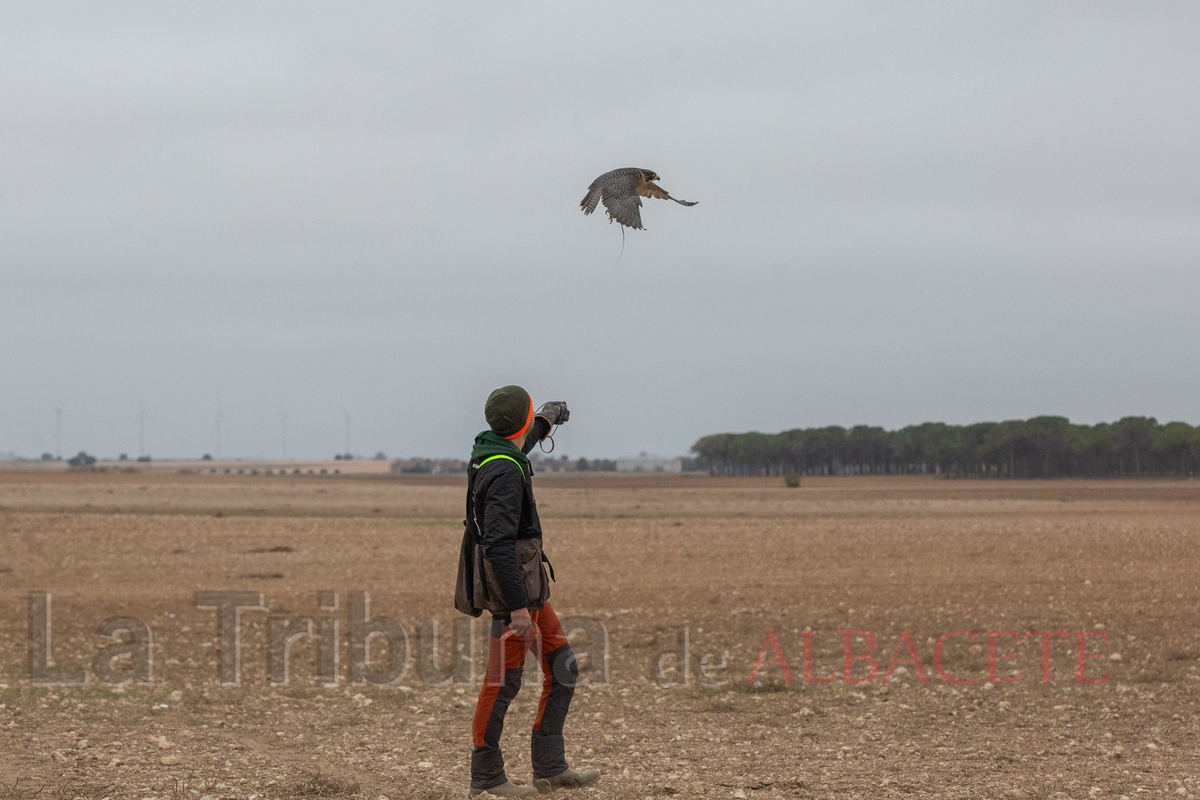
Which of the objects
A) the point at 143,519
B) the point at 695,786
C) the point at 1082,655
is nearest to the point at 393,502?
the point at 143,519

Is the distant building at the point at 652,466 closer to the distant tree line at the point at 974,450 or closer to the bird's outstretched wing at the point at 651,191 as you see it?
the distant tree line at the point at 974,450

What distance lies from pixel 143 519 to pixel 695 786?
84.9 ft

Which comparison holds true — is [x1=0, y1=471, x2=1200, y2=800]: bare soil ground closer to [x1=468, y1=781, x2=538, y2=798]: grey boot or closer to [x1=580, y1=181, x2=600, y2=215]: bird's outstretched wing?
[x1=468, y1=781, x2=538, y2=798]: grey boot

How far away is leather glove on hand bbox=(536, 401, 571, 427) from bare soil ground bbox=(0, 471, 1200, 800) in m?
2.10

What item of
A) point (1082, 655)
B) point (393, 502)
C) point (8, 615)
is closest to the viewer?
point (1082, 655)

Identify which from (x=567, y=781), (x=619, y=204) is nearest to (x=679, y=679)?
(x=567, y=781)

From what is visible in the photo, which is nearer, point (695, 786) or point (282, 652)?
point (695, 786)

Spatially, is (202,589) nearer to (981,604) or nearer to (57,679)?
(57,679)

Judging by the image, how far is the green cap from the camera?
5609 millimetres

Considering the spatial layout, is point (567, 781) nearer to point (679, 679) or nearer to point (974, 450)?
point (679, 679)

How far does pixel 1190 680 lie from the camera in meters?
9.56

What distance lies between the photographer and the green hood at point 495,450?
18.1 ft

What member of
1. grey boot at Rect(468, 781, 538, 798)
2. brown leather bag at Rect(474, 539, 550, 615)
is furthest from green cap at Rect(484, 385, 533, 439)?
grey boot at Rect(468, 781, 538, 798)

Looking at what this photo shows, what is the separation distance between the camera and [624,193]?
16.9 feet
